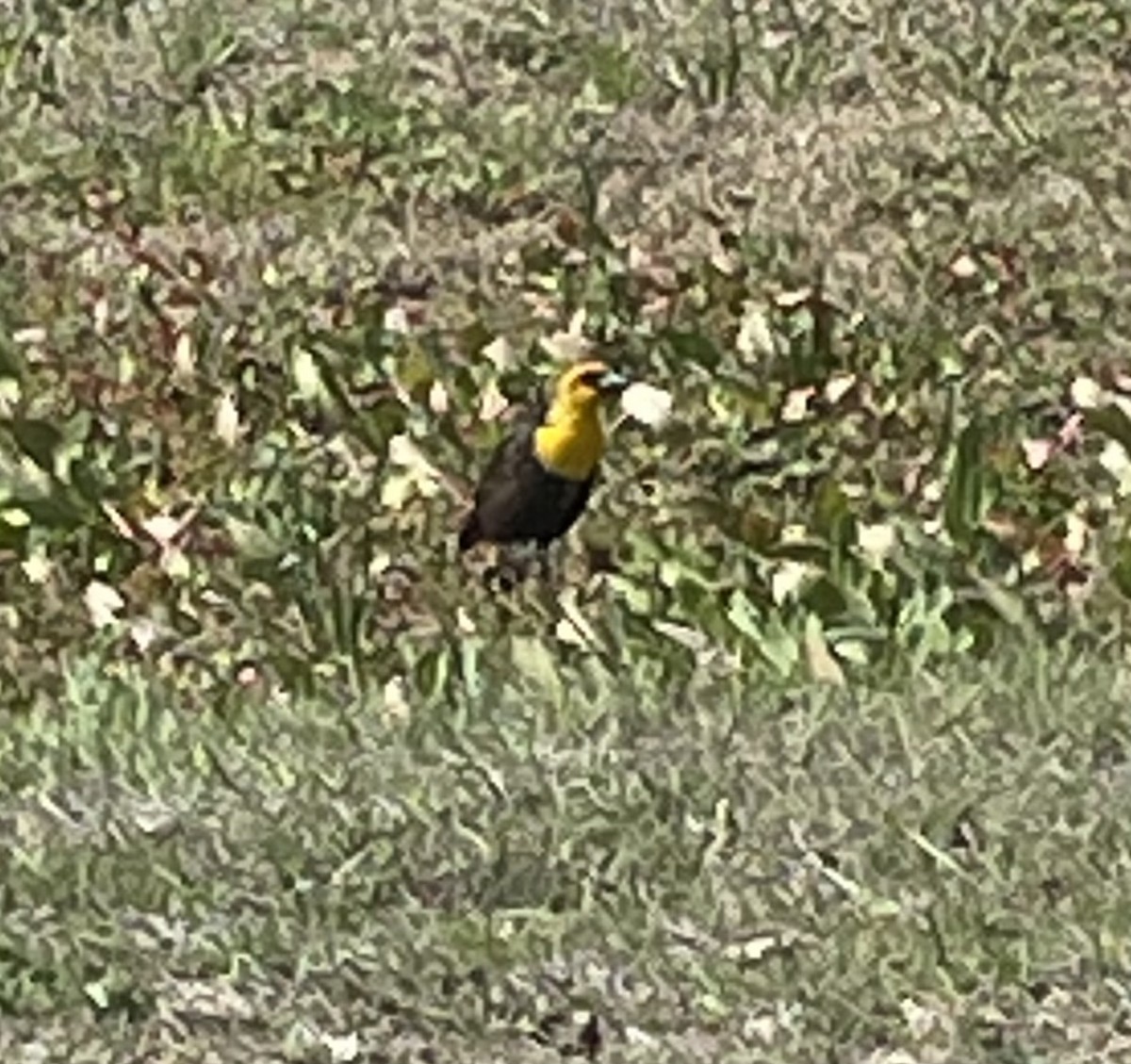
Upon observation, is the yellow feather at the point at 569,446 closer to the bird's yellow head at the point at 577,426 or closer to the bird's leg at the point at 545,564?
the bird's yellow head at the point at 577,426

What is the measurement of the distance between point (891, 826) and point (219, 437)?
3775 millimetres

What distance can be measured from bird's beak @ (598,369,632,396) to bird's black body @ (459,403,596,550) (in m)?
0.17

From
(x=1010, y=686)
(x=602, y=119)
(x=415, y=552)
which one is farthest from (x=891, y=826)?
(x=602, y=119)

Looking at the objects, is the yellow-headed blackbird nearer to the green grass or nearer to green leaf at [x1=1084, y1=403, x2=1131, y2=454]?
green leaf at [x1=1084, y1=403, x2=1131, y2=454]

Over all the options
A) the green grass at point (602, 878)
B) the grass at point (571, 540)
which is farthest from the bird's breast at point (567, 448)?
the green grass at point (602, 878)

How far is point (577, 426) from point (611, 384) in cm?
18

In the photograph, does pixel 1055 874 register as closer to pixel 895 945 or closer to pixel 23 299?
pixel 895 945

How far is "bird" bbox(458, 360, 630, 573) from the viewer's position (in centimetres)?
808

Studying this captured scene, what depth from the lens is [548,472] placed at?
819 centimetres

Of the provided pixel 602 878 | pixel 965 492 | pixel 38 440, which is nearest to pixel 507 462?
pixel 965 492

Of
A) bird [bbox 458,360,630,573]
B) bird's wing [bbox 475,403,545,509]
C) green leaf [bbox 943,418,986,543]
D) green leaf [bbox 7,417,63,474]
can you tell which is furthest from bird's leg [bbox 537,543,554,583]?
green leaf [bbox 7,417,63,474]

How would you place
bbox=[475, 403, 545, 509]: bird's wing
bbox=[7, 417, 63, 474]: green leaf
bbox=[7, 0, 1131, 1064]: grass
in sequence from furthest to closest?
1. bbox=[7, 417, 63, 474]: green leaf
2. bbox=[475, 403, 545, 509]: bird's wing
3. bbox=[7, 0, 1131, 1064]: grass

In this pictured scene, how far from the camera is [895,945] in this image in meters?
5.12

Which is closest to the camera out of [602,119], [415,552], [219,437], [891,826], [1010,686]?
[891,826]
